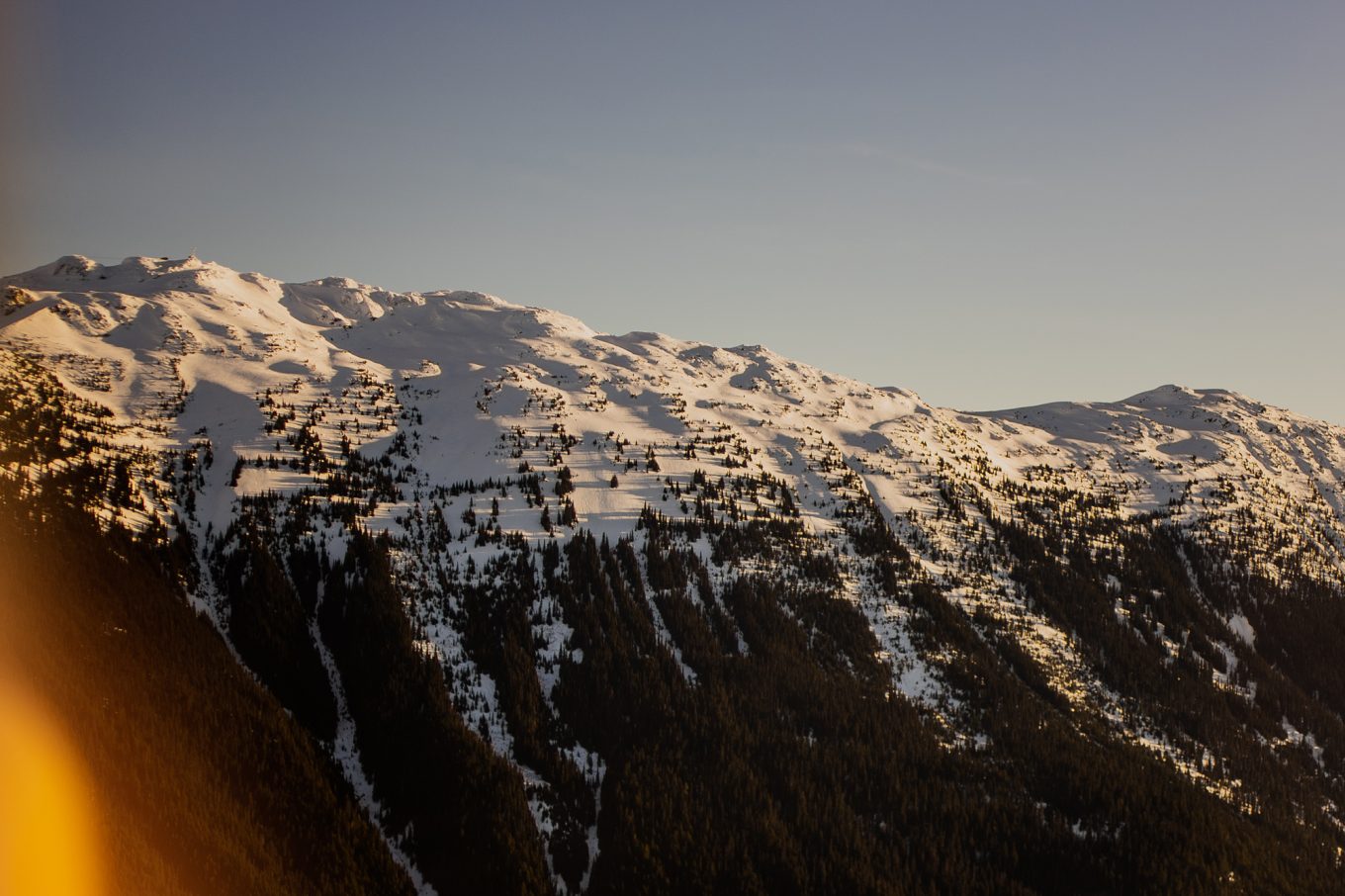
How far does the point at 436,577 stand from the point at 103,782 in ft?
196

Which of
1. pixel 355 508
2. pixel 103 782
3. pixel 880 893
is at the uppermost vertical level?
pixel 355 508

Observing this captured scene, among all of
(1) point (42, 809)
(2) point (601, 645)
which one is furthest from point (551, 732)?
(1) point (42, 809)

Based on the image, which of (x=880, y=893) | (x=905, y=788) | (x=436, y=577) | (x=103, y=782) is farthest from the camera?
(x=436, y=577)

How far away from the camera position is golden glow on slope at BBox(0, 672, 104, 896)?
90250mm

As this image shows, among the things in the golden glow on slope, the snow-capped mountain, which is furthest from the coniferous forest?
the golden glow on slope

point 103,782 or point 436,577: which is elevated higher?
point 436,577

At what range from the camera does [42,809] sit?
4026 inches

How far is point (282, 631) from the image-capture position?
14038 centimetres

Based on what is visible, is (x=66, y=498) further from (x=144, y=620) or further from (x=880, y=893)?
(x=880, y=893)

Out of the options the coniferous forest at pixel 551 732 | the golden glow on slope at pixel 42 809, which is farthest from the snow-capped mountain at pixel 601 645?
the golden glow on slope at pixel 42 809

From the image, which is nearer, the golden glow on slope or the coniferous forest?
the golden glow on slope

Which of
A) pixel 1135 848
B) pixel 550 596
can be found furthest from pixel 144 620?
pixel 1135 848

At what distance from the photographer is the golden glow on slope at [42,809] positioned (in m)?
90.2

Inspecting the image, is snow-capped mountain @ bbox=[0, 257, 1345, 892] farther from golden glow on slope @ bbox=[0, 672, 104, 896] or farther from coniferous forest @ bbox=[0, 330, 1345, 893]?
golden glow on slope @ bbox=[0, 672, 104, 896]
